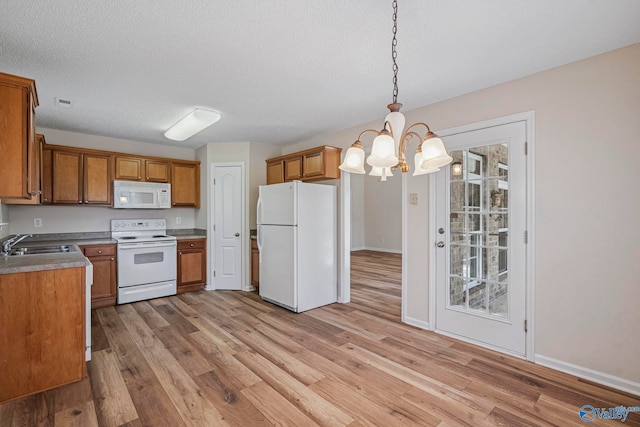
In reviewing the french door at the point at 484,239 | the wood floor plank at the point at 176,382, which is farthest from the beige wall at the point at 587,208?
the wood floor plank at the point at 176,382

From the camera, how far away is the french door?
2.56 metres

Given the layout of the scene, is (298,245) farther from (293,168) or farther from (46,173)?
(46,173)

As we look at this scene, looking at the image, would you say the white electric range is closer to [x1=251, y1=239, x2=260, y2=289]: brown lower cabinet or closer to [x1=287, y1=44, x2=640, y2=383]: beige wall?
[x1=251, y1=239, x2=260, y2=289]: brown lower cabinet

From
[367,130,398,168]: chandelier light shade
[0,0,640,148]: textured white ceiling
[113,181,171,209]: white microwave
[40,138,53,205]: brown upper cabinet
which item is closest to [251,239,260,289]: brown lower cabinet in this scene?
[113,181,171,209]: white microwave

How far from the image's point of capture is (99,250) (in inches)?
153

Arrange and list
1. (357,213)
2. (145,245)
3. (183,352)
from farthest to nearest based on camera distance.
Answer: (357,213), (145,245), (183,352)

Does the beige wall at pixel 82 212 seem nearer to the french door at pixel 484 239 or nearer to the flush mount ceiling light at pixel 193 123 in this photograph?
the flush mount ceiling light at pixel 193 123

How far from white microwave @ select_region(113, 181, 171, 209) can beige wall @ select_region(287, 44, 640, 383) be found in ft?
14.9

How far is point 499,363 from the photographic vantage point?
2.43m

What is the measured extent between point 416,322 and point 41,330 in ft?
10.6

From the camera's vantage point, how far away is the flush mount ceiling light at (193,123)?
338cm

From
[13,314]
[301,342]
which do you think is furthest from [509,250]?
[13,314]

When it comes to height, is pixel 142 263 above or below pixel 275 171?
below

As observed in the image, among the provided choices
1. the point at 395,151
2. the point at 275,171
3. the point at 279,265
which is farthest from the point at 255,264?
the point at 395,151
